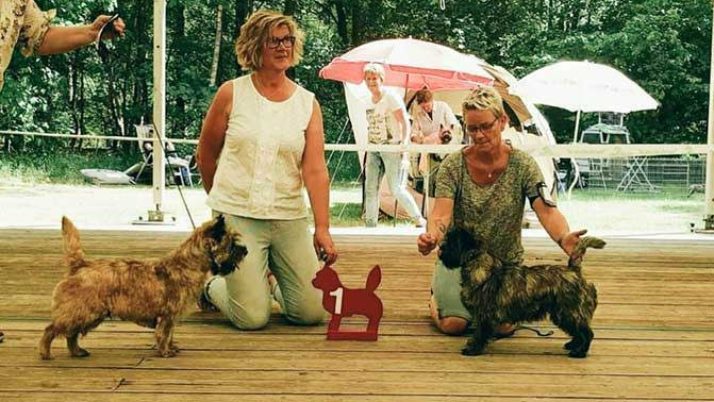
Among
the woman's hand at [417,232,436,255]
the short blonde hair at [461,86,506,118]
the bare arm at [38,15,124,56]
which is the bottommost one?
the woman's hand at [417,232,436,255]

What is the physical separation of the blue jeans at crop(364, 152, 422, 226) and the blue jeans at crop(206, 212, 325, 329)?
3.65 metres

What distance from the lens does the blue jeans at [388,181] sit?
7.24 meters

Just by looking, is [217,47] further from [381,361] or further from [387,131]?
[381,361]

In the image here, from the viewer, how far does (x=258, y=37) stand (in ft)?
10.8

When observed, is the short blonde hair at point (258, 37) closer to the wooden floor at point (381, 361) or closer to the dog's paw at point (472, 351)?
the wooden floor at point (381, 361)

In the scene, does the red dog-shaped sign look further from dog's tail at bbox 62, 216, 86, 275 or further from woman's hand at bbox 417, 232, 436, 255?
dog's tail at bbox 62, 216, 86, 275

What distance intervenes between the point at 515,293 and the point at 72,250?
139 cm

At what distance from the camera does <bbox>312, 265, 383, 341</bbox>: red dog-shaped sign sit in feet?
10.6

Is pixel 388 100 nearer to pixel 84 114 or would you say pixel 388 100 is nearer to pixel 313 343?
pixel 313 343

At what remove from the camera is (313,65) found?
2117 cm

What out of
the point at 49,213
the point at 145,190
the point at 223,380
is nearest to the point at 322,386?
the point at 223,380

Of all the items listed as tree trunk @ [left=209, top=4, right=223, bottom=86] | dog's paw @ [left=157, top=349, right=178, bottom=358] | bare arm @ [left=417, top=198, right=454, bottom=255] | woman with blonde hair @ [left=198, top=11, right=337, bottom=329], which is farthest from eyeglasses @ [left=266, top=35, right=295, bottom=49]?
tree trunk @ [left=209, top=4, right=223, bottom=86]

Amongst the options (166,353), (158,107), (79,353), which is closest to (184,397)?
(166,353)

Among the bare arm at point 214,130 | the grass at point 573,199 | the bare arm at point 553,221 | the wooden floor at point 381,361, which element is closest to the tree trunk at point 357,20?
the grass at point 573,199
